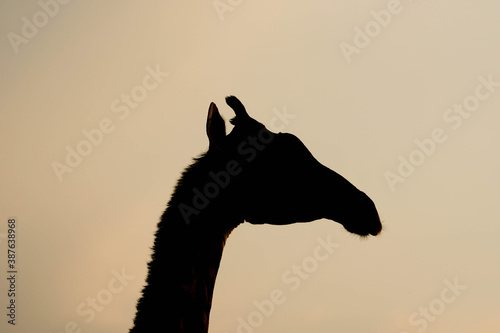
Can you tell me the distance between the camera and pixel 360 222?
4.41m

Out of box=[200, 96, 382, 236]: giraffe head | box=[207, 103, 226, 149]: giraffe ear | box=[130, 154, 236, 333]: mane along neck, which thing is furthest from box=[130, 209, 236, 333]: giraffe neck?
box=[207, 103, 226, 149]: giraffe ear

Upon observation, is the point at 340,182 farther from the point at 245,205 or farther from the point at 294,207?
the point at 245,205

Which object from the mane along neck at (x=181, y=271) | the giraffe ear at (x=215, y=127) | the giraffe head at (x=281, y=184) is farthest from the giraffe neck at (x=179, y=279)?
the giraffe ear at (x=215, y=127)

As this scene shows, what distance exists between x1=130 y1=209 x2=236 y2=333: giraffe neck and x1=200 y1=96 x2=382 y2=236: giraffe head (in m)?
0.55

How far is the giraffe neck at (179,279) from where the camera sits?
348 cm

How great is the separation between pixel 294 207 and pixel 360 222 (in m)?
0.59

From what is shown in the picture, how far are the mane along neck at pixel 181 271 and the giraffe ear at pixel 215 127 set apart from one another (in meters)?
0.43

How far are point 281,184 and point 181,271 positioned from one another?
1.29m

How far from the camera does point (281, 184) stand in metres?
4.47

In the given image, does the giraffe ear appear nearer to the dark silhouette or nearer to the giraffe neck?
the dark silhouette

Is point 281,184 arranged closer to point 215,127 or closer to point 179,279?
point 215,127

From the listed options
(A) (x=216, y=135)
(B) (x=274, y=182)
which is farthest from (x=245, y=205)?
(A) (x=216, y=135)

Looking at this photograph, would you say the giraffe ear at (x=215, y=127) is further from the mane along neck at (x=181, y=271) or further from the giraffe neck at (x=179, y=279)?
the giraffe neck at (x=179, y=279)

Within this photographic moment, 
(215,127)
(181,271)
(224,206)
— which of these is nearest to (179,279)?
(181,271)
